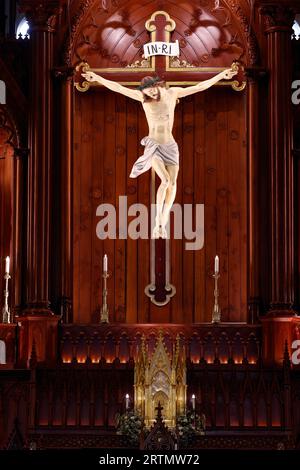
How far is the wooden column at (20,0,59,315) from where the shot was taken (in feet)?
65.5

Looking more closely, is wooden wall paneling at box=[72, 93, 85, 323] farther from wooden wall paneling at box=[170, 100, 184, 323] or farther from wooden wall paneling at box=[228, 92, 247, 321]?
wooden wall paneling at box=[228, 92, 247, 321]

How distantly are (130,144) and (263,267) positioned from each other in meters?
2.73

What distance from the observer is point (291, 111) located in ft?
66.4

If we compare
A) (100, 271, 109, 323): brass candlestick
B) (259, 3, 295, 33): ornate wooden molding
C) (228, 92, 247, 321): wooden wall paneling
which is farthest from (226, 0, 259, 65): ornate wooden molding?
(100, 271, 109, 323): brass candlestick

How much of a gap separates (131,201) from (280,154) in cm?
237

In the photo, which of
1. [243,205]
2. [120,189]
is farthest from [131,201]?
[243,205]

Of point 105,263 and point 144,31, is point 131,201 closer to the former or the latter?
point 105,263

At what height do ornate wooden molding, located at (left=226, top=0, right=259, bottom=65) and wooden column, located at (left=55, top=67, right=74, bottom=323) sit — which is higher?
ornate wooden molding, located at (left=226, top=0, right=259, bottom=65)

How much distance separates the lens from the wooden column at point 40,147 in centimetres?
1995

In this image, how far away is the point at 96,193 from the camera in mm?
20953

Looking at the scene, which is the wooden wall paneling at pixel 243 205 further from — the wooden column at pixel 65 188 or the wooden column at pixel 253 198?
the wooden column at pixel 65 188

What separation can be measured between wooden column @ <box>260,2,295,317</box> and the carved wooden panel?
817 mm

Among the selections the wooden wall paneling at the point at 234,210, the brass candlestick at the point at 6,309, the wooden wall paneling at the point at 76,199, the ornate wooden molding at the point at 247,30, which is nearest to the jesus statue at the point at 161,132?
the ornate wooden molding at the point at 247,30
